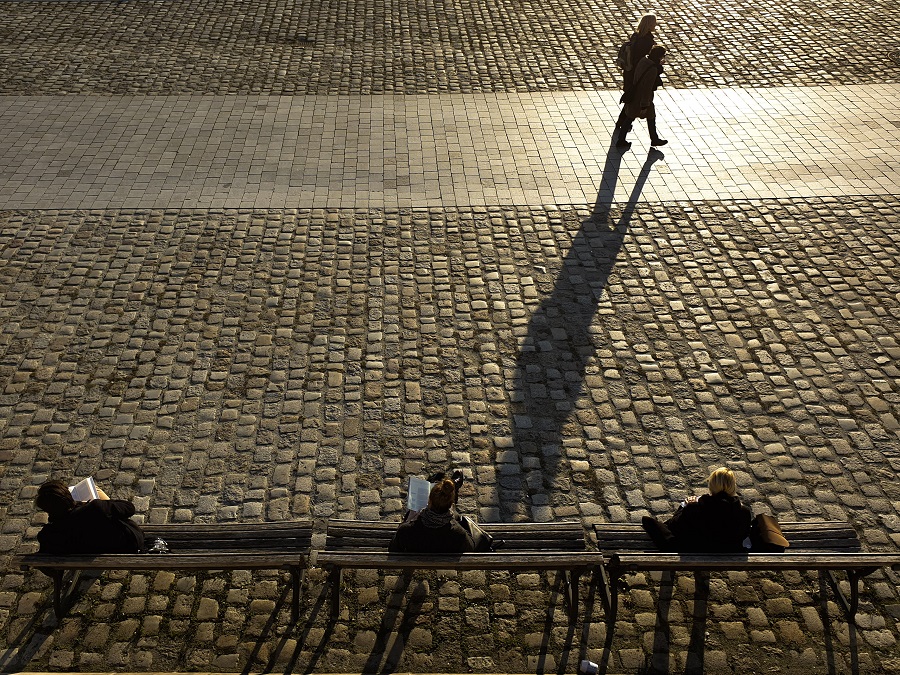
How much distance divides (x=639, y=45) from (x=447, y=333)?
227 inches

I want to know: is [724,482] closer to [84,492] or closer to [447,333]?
[447,333]

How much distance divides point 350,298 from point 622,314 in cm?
297

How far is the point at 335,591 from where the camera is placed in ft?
17.3

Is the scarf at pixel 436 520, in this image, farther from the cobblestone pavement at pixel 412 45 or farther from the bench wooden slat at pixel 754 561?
the cobblestone pavement at pixel 412 45

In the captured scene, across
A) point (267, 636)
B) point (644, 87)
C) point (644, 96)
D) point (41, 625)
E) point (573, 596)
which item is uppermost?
point (644, 87)

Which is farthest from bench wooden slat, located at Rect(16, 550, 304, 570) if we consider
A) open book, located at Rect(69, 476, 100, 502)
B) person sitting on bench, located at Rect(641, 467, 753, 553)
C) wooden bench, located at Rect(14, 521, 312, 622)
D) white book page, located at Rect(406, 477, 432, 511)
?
person sitting on bench, located at Rect(641, 467, 753, 553)

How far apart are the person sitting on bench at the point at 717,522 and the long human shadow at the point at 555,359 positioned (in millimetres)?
1355

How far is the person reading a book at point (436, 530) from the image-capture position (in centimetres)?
506

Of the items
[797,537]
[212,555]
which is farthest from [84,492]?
[797,537]

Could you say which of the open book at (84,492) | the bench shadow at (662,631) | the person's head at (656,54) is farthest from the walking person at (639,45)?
the open book at (84,492)

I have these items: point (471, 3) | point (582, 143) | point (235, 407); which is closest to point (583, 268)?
point (582, 143)

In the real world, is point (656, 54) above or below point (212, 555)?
above

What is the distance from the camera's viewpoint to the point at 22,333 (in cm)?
805

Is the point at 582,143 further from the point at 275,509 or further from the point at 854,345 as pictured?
the point at 275,509
